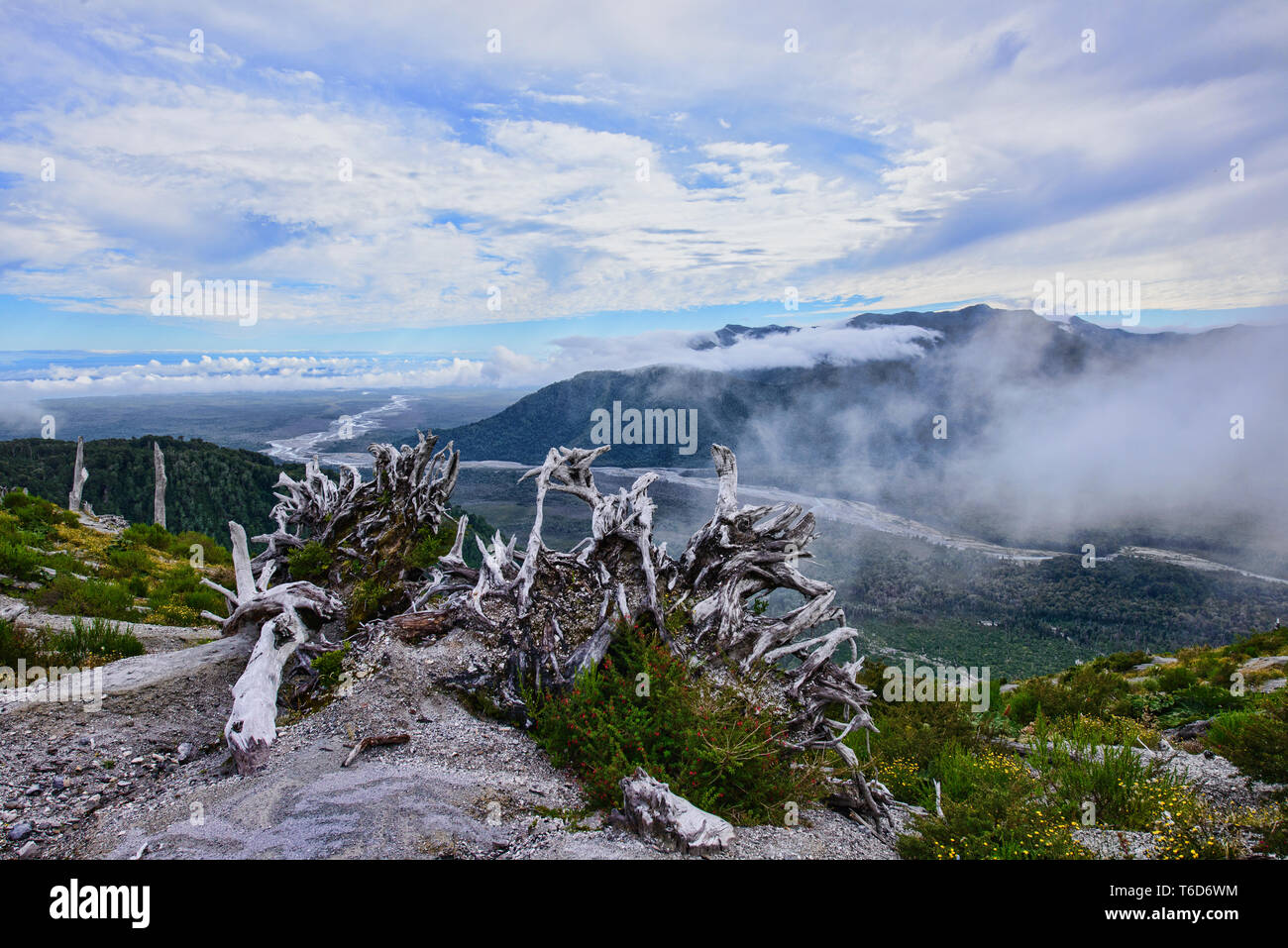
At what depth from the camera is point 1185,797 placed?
22.3ft

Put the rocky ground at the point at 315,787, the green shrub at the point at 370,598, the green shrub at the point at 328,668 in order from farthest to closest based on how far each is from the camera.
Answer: the green shrub at the point at 370,598, the green shrub at the point at 328,668, the rocky ground at the point at 315,787

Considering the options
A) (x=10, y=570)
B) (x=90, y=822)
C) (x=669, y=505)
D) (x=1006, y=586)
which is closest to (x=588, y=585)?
(x=90, y=822)

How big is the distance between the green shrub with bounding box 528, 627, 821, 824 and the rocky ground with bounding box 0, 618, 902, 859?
0.91 ft

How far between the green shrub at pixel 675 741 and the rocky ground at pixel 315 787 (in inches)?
10.9

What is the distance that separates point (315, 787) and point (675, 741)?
3.57 meters

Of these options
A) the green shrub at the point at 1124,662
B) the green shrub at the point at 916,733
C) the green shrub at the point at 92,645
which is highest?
the green shrub at the point at 92,645

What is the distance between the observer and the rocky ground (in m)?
5.23

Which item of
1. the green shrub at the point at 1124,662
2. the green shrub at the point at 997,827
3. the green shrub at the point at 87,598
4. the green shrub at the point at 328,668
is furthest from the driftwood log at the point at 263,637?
the green shrub at the point at 1124,662

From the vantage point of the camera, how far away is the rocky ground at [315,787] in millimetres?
5227

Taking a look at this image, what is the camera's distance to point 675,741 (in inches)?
268

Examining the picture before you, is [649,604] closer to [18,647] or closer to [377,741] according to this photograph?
[377,741]

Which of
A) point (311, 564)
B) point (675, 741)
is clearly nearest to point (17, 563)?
point (311, 564)

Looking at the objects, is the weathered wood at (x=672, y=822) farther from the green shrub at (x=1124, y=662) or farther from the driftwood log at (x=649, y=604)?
the green shrub at (x=1124, y=662)

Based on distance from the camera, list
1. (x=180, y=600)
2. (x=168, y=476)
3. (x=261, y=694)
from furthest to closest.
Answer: (x=168, y=476)
(x=180, y=600)
(x=261, y=694)
